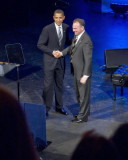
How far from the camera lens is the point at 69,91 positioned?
26.9 ft

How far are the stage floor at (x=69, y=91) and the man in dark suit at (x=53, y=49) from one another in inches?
18.4

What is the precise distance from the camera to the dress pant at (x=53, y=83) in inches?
263

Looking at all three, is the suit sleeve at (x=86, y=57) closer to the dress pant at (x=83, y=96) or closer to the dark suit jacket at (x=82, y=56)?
the dark suit jacket at (x=82, y=56)

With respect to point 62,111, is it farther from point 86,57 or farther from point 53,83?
point 86,57

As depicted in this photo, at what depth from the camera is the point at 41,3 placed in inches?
787

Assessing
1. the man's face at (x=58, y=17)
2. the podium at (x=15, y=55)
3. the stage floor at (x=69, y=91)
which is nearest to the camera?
the stage floor at (x=69, y=91)

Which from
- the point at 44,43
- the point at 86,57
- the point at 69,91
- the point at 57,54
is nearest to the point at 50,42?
the point at 44,43

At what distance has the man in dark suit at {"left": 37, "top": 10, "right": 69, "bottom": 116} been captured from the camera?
21.3ft

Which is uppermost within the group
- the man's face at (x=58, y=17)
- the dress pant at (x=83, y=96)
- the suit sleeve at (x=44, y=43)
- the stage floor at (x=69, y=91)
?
the man's face at (x=58, y=17)

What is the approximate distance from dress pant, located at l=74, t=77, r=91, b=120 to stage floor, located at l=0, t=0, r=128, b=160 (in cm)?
16

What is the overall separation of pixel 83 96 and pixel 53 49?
89cm

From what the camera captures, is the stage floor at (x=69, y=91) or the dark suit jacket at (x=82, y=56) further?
the dark suit jacket at (x=82, y=56)

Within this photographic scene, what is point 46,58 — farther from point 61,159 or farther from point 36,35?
point 36,35

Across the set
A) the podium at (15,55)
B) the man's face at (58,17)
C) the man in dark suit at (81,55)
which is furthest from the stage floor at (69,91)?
the man's face at (58,17)
